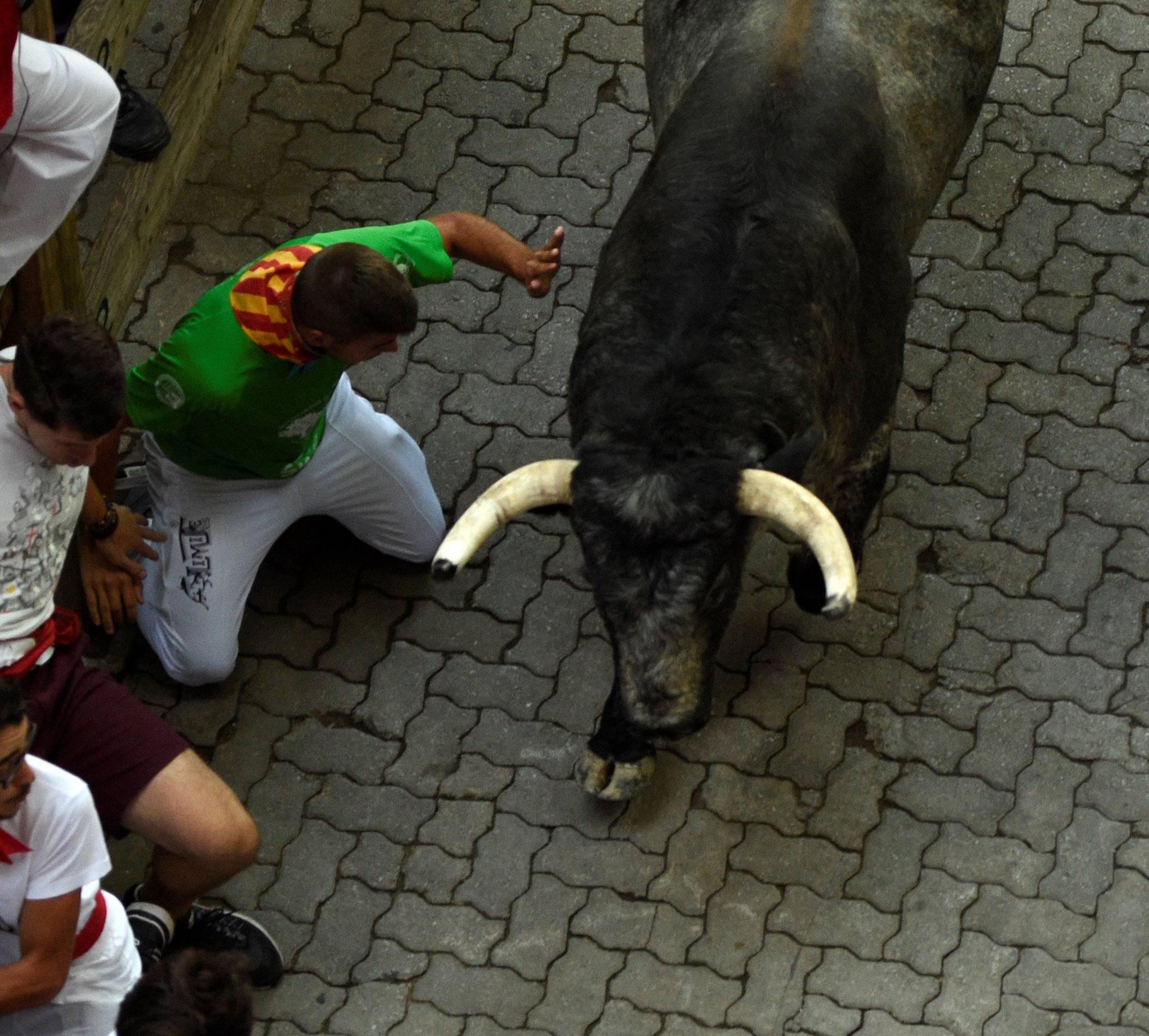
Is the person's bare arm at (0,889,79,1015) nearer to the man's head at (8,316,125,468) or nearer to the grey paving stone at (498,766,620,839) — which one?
the man's head at (8,316,125,468)

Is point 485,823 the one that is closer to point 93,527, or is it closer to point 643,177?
point 93,527

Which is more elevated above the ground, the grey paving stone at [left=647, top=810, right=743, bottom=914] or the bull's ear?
the bull's ear

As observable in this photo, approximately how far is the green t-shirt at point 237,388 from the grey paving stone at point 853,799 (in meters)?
2.17

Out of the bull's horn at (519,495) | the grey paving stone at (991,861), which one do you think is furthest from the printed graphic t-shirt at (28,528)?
the grey paving stone at (991,861)

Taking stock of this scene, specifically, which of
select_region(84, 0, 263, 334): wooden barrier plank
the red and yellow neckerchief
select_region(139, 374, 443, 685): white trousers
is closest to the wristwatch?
select_region(139, 374, 443, 685): white trousers

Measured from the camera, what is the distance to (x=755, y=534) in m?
4.57

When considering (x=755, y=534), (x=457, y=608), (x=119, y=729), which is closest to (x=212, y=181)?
(x=457, y=608)

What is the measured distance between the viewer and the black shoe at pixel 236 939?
498 centimetres

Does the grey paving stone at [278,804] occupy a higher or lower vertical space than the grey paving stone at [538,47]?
lower

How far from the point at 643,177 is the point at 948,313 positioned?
5.81ft

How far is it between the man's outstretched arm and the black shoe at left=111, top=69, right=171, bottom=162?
1054 mm

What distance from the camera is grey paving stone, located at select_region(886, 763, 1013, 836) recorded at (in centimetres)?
534

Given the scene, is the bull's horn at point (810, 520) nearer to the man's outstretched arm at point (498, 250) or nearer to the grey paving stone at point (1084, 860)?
the man's outstretched arm at point (498, 250)

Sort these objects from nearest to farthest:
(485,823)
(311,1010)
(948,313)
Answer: (311,1010)
(485,823)
(948,313)
